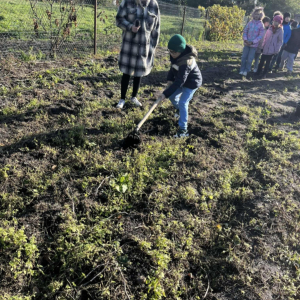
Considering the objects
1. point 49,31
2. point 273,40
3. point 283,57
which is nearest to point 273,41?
point 273,40

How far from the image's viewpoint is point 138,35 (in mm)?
3682

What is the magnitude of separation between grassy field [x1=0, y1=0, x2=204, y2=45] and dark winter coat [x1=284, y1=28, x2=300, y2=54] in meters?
4.28

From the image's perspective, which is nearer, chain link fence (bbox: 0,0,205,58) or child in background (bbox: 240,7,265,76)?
chain link fence (bbox: 0,0,205,58)

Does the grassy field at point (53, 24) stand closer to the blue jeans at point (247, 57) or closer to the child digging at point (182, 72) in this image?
the blue jeans at point (247, 57)

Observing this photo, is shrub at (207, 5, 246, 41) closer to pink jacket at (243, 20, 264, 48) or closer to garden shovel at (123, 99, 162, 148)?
pink jacket at (243, 20, 264, 48)

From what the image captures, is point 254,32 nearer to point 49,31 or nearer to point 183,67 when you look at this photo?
point 183,67

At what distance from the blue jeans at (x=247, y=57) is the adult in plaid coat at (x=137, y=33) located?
14.3 feet

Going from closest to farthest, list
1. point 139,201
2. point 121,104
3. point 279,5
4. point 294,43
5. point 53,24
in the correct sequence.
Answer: point 139,201, point 121,104, point 53,24, point 294,43, point 279,5

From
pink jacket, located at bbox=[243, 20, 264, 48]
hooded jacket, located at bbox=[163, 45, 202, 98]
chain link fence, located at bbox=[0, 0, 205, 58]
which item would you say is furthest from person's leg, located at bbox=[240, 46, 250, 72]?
hooded jacket, located at bbox=[163, 45, 202, 98]

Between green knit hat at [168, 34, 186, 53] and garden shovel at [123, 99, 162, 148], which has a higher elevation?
green knit hat at [168, 34, 186, 53]

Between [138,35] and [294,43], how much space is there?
271 inches

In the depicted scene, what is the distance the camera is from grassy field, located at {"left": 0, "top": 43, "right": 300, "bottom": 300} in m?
2.00

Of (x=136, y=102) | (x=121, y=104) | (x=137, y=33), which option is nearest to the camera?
(x=137, y=33)

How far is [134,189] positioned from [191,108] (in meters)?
2.62
